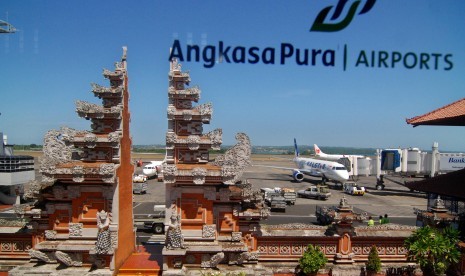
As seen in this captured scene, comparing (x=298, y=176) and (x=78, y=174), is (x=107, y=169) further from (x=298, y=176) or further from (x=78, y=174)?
(x=298, y=176)

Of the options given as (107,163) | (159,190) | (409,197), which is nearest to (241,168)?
(107,163)

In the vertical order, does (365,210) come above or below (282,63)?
below

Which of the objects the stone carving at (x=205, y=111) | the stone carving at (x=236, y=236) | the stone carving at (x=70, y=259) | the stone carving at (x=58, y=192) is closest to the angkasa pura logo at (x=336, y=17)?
the stone carving at (x=205, y=111)

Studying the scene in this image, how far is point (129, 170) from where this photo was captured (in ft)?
49.2

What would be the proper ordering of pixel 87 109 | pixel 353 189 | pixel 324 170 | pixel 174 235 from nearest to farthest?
1. pixel 174 235
2. pixel 87 109
3. pixel 353 189
4. pixel 324 170

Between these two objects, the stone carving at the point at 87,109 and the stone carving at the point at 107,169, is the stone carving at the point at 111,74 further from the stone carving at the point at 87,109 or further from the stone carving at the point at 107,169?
the stone carving at the point at 107,169

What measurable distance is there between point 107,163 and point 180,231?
12.8 feet

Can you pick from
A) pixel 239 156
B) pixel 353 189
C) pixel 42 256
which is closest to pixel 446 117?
pixel 239 156

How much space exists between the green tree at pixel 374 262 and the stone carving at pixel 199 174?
7.68 metres

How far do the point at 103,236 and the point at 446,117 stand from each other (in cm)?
1534

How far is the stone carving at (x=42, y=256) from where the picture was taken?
13203mm

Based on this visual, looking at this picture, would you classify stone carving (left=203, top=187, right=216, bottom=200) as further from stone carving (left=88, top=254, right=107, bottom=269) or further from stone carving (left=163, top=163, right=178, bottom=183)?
stone carving (left=88, top=254, right=107, bottom=269)

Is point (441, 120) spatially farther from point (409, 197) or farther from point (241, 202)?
point (409, 197)

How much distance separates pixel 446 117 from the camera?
16.0 meters
